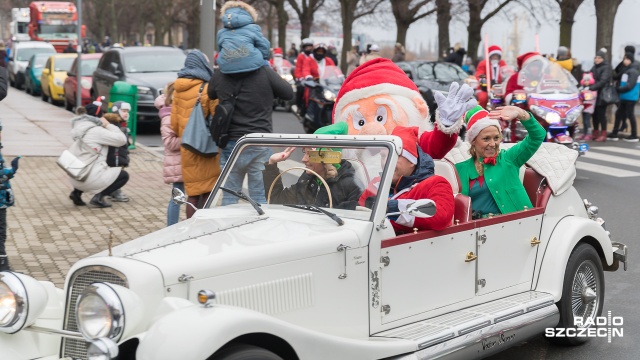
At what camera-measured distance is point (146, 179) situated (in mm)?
13664

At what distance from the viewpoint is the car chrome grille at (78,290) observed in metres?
4.39

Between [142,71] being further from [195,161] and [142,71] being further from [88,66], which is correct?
[195,161]

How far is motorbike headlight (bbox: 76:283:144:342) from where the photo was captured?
404 cm

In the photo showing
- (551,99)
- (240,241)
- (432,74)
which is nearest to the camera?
(240,241)

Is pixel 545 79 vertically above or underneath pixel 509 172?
above

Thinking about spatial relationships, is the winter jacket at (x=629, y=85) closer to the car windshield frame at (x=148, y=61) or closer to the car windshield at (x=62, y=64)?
the car windshield frame at (x=148, y=61)

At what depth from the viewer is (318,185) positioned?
5316 mm

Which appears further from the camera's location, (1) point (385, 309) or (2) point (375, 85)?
(2) point (375, 85)

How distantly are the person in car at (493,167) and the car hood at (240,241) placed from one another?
159 centimetres

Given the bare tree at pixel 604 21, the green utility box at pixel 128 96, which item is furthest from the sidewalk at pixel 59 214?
the bare tree at pixel 604 21

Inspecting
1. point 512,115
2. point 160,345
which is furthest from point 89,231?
point 160,345

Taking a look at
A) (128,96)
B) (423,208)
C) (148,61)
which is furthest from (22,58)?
(423,208)

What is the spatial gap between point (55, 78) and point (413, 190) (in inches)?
943

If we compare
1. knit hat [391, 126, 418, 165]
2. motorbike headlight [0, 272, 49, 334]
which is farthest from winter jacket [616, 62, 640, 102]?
motorbike headlight [0, 272, 49, 334]
